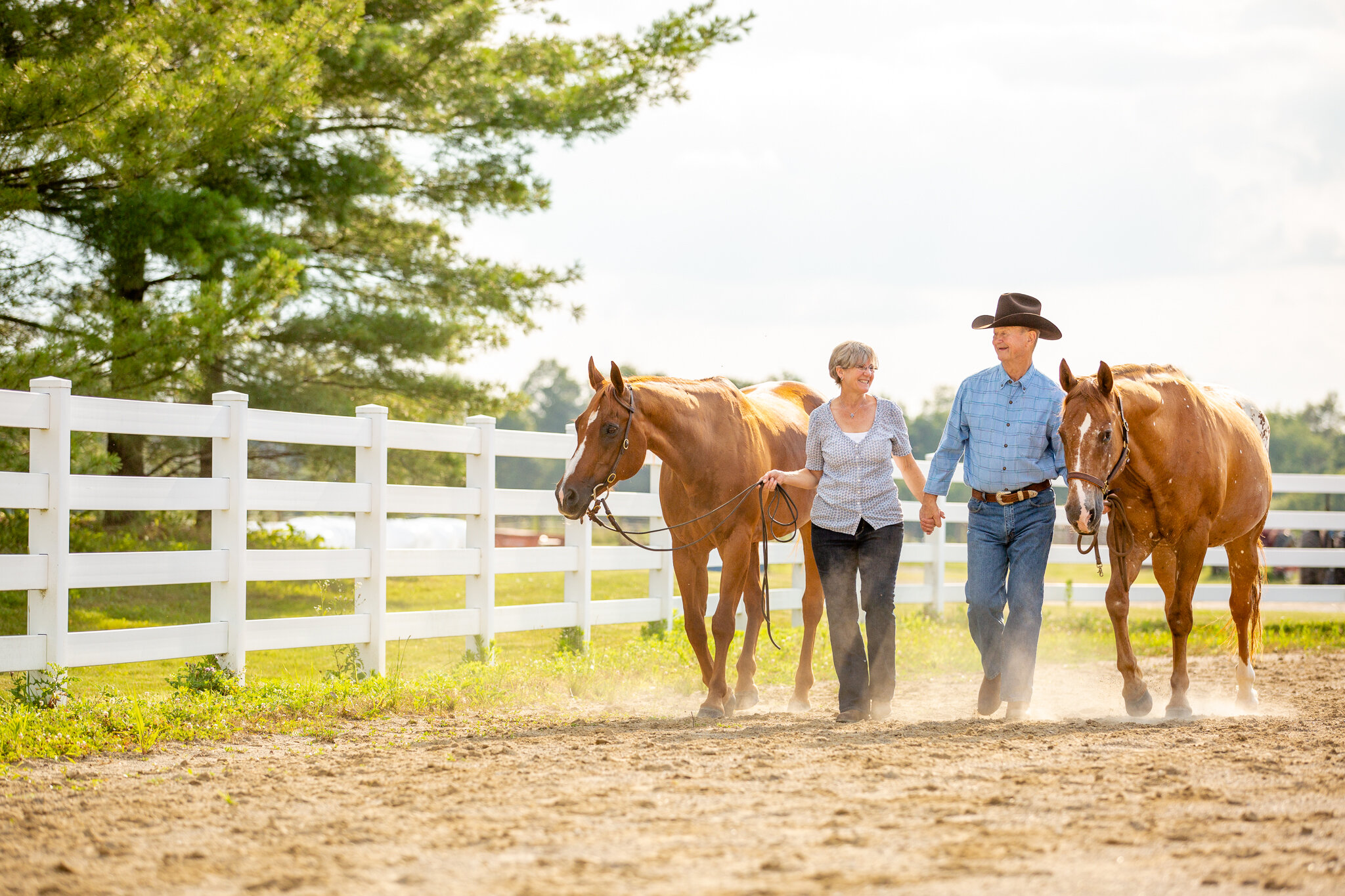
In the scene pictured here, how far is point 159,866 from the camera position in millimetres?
3141

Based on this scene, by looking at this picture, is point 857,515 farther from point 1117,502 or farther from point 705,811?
point 705,811

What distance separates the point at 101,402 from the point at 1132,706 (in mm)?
5508

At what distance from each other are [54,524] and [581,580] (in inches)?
152

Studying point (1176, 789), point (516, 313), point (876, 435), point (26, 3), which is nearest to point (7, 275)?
point (26, 3)

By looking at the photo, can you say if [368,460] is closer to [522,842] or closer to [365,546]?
[365,546]

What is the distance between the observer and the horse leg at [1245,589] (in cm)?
698

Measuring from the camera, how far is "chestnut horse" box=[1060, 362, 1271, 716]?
5504 mm

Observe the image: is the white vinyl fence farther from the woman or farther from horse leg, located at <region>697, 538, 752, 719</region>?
the woman

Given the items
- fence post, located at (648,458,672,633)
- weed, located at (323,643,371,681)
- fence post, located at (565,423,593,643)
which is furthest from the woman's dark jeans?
fence post, located at (648,458,672,633)

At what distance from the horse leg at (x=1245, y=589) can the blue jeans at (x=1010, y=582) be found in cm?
183

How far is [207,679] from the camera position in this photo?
249 inches

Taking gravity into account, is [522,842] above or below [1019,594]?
below

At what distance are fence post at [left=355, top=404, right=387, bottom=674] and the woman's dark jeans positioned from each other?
2.87 meters

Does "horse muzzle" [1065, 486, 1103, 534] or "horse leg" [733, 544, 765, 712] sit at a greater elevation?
"horse muzzle" [1065, 486, 1103, 534]
